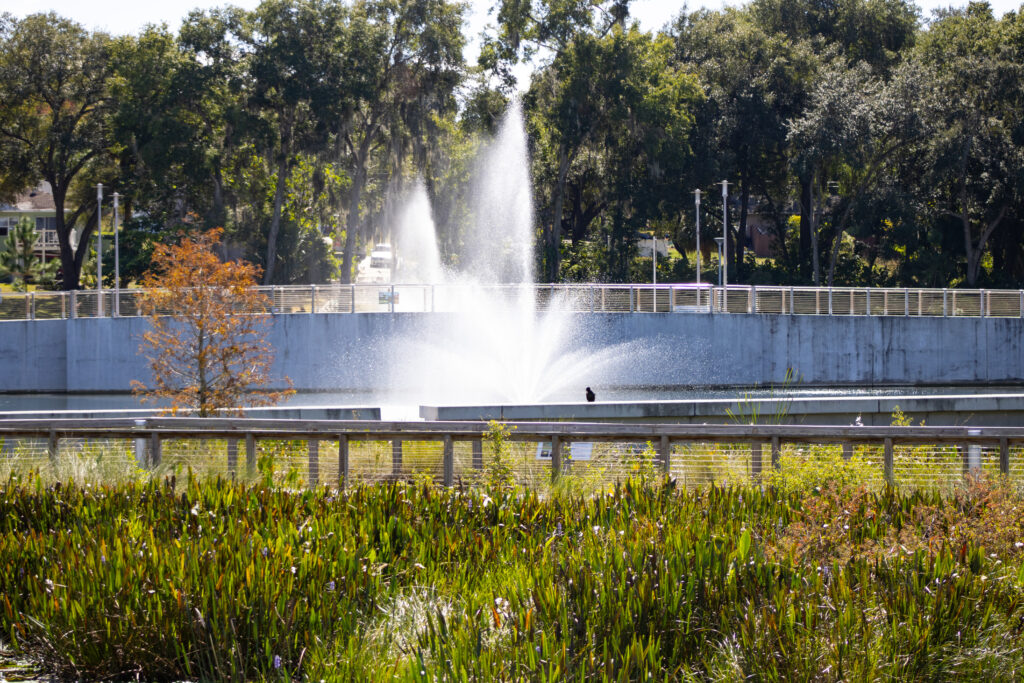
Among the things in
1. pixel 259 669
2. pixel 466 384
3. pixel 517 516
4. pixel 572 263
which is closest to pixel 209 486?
pixel 517 516

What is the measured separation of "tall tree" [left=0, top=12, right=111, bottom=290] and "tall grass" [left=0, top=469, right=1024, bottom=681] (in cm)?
5090

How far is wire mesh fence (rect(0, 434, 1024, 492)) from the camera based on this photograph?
37.5ft

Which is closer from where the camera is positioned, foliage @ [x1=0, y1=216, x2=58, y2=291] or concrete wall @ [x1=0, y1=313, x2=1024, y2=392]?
concrete wall @ [x1=0, y1=313, x2=1024, y2=392]

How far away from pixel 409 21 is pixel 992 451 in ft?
144

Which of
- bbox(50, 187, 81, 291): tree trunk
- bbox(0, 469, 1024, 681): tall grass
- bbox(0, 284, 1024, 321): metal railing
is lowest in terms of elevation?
bbox(0, 469, 1024, 681): tall grass

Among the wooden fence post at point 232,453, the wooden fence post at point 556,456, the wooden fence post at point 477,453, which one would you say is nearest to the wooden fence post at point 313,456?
the wooden fence post at point 232,453

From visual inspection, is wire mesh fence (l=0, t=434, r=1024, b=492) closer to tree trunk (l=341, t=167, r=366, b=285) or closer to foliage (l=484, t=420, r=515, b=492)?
foliage (l=484, t=420, r=515, b=492)

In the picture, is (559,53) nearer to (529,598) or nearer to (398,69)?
(398,69)

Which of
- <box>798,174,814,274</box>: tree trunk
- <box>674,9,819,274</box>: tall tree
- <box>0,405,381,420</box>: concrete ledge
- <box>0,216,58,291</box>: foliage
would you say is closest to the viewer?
<box>0,405,381,420</box>: concrete ledge

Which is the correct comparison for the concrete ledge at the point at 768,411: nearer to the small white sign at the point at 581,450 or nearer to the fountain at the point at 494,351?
the small white sign at the point at 581,450

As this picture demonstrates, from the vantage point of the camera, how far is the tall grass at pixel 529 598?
5.78 metres

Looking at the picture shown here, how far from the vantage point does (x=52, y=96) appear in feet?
181

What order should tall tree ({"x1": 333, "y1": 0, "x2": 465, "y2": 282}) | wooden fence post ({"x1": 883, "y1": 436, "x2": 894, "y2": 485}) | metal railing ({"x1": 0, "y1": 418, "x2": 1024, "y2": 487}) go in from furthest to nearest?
1. tall tree ({"x1": 333, "y1": 0, "x2": 465, "y2": 282})
2. metal railing ({"x1": 0, "y1": 418, "x2": 1024, "y2": 487})
3. wooden fence post ({"x1": 883, "y1": 436, "x2": 894, "y2": 485})

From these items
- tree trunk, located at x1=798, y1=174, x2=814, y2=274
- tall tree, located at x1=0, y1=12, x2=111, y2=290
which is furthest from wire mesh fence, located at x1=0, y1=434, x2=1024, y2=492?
tree trunk, located at x1=798, y1=174, x2=814, y2=274
